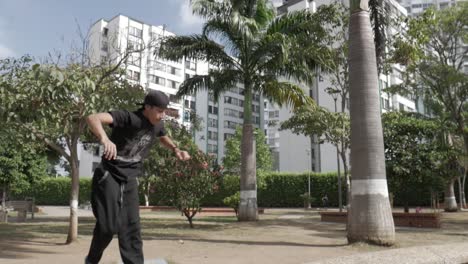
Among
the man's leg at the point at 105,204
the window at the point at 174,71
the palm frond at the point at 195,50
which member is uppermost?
the window at the point at 174,71

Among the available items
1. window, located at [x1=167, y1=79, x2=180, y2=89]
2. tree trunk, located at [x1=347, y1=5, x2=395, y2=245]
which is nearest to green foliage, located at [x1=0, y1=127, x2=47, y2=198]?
tree trunk, located at [x1=347, y1=5, x2=395, y2=245]

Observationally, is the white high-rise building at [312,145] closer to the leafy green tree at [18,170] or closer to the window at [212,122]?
the window at [212,122]

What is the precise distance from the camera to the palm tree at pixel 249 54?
16406 mm

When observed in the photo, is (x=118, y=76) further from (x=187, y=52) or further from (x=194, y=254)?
(x=187, y=52)

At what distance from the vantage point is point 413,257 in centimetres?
603

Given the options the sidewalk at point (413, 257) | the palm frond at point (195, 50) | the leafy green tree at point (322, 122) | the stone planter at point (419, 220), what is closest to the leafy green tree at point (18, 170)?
the palm frond at point (195, 50)

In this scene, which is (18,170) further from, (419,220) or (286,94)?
(419,220)

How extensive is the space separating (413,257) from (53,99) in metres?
6.09

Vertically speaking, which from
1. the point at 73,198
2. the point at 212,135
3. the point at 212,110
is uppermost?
the point at 212,110

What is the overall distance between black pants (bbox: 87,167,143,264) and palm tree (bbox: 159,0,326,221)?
41.3 feet

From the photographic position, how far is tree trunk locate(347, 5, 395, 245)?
8574mm

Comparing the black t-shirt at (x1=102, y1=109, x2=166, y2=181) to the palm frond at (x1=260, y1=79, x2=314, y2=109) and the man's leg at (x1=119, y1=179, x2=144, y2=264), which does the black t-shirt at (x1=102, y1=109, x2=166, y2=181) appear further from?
the palm frond at (x1=260, y1=79, x2=314, y2=109)

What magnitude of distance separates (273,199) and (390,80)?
30742mm

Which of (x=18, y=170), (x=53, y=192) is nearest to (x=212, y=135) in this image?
(x=53, y=192)
